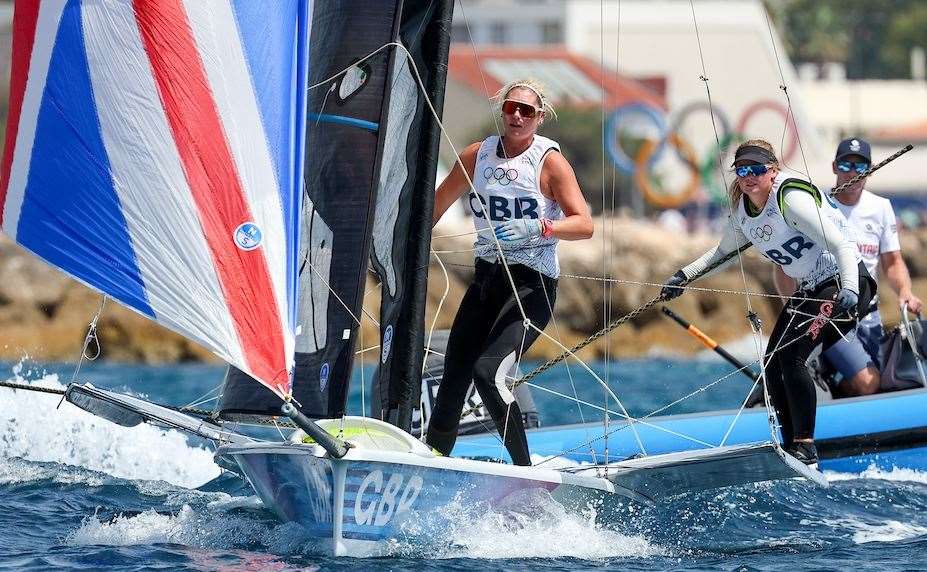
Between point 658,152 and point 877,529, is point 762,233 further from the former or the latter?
point 658,152

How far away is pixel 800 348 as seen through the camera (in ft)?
21.8

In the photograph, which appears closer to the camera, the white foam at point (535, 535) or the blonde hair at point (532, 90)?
the white foam at point (535, 535)

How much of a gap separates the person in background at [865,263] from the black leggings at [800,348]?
99 centimetres

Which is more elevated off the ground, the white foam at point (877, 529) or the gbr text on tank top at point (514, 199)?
the gbr text on tank top at point (514, 199)

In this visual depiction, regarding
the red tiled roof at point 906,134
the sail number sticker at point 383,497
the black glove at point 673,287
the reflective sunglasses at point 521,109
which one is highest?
the red tiled roof at point 906,134

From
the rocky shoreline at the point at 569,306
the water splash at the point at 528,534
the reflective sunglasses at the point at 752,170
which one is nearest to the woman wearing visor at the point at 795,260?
the reflective sunglasses at the point at 752,170

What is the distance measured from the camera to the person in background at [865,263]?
25.4 ft

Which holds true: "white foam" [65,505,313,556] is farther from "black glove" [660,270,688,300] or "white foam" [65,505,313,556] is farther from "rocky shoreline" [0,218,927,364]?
"rocky shoreline" [0,218,927,364]

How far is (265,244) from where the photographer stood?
5016mm

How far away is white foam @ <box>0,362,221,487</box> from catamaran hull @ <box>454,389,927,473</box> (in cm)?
156

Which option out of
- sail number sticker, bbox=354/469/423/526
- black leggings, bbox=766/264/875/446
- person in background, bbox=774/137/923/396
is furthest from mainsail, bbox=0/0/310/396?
person in background, bbox=774/137/923/396

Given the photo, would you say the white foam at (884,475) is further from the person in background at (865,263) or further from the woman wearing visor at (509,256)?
the woman wearing visor at (509,256)

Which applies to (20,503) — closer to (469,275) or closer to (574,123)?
(469,275)

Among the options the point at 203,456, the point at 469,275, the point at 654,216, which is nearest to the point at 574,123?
the point at 654,216
